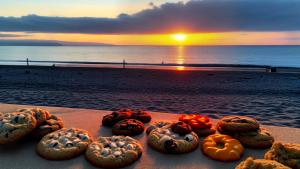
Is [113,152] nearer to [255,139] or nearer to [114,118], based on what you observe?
[114,118]

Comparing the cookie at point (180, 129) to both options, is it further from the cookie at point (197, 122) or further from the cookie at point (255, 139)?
the cookie at point (255, 139)

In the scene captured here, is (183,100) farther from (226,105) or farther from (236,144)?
(236,144)

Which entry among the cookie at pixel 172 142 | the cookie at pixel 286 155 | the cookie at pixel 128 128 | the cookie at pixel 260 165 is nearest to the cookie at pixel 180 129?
the cookie at pixel 172 142

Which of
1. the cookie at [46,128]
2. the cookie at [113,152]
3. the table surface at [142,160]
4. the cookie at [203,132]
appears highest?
the cookie at [46,128]

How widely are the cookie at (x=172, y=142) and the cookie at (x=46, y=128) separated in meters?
2.15

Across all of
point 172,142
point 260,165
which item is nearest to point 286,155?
point 260,165

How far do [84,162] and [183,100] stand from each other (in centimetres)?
896

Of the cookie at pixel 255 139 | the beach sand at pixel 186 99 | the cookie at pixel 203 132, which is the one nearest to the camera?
the cookie at pixel 255 139

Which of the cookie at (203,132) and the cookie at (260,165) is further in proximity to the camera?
the cookie at (203,132)

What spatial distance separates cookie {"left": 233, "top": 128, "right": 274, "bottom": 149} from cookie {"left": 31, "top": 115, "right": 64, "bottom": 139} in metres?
3.89

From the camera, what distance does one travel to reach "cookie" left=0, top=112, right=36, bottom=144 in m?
4.89

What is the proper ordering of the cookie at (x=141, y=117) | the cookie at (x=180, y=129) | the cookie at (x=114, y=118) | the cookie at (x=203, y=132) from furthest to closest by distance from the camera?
the cookie at (x=141, y=117)
the cookie at (x=114, y=118)
the cookie at (x=203, y=132)
the cookie at (x=180, y=129)

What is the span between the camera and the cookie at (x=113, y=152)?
4.49 metres

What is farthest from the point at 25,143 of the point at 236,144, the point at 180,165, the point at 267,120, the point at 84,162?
the point at 267,120
